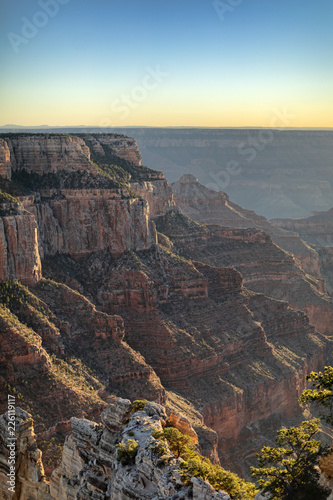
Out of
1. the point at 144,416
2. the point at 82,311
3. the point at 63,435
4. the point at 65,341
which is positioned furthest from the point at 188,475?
the point at 82,311

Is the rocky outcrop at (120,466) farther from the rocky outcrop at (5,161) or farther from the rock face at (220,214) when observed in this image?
the rock face at (220,214)

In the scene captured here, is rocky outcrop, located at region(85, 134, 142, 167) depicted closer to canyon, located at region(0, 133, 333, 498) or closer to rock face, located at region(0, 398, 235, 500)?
canyon, located at region(0, 133, 333, 498)

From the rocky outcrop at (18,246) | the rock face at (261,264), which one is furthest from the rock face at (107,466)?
the rock face at (261,264)

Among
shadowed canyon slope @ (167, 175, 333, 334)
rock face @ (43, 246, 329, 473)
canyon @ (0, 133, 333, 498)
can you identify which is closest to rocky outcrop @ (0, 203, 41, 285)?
canyon @ (0, 133, 333, 498)

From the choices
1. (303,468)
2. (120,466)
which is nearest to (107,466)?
(120,466)

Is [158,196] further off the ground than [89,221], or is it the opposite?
[158,196]

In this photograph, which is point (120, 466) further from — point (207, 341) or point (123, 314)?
point (207, 341)

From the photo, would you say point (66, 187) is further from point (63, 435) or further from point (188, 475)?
point (188, 475)
